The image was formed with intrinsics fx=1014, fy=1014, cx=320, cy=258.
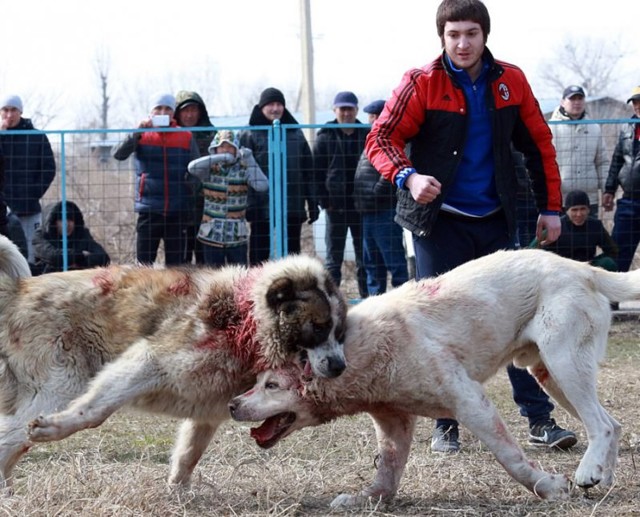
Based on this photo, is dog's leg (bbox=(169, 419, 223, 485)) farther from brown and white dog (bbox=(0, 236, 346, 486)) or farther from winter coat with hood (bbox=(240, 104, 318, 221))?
winter coat with hood (bbox=(240, 104, 318, 221))

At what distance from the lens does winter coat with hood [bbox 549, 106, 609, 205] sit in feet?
35.2

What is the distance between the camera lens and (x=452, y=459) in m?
5.58

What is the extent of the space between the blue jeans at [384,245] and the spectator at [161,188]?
185 cm

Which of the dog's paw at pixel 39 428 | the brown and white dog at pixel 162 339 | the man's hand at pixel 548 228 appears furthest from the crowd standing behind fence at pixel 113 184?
the dog's paw at pixel 39 428

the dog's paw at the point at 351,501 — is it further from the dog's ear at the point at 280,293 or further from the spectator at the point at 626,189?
the spectator at the point at 626,189

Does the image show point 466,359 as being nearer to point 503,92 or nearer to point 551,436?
point 551,436

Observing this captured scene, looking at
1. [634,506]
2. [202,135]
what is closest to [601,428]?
[634,506]

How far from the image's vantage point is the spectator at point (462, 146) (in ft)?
17.7

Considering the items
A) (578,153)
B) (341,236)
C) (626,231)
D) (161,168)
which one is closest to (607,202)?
(626,231)

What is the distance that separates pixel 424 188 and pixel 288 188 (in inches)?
212

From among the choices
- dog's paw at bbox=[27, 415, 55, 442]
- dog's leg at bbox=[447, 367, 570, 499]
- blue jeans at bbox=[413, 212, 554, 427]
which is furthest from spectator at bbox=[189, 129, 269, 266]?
dog's paw at bbox=[27, 415, 55, 442]

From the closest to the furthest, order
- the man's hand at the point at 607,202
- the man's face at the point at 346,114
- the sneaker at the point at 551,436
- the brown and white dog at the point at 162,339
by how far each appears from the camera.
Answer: the brown and white dog at the point at 162,339 < the sneaker at the point at 551,436 < the man's face at the point at 346,114 < the man's hand at the point at 607,202

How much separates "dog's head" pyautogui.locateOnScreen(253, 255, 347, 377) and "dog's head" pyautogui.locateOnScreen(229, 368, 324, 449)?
75 mm

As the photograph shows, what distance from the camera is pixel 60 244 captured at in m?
10.6
